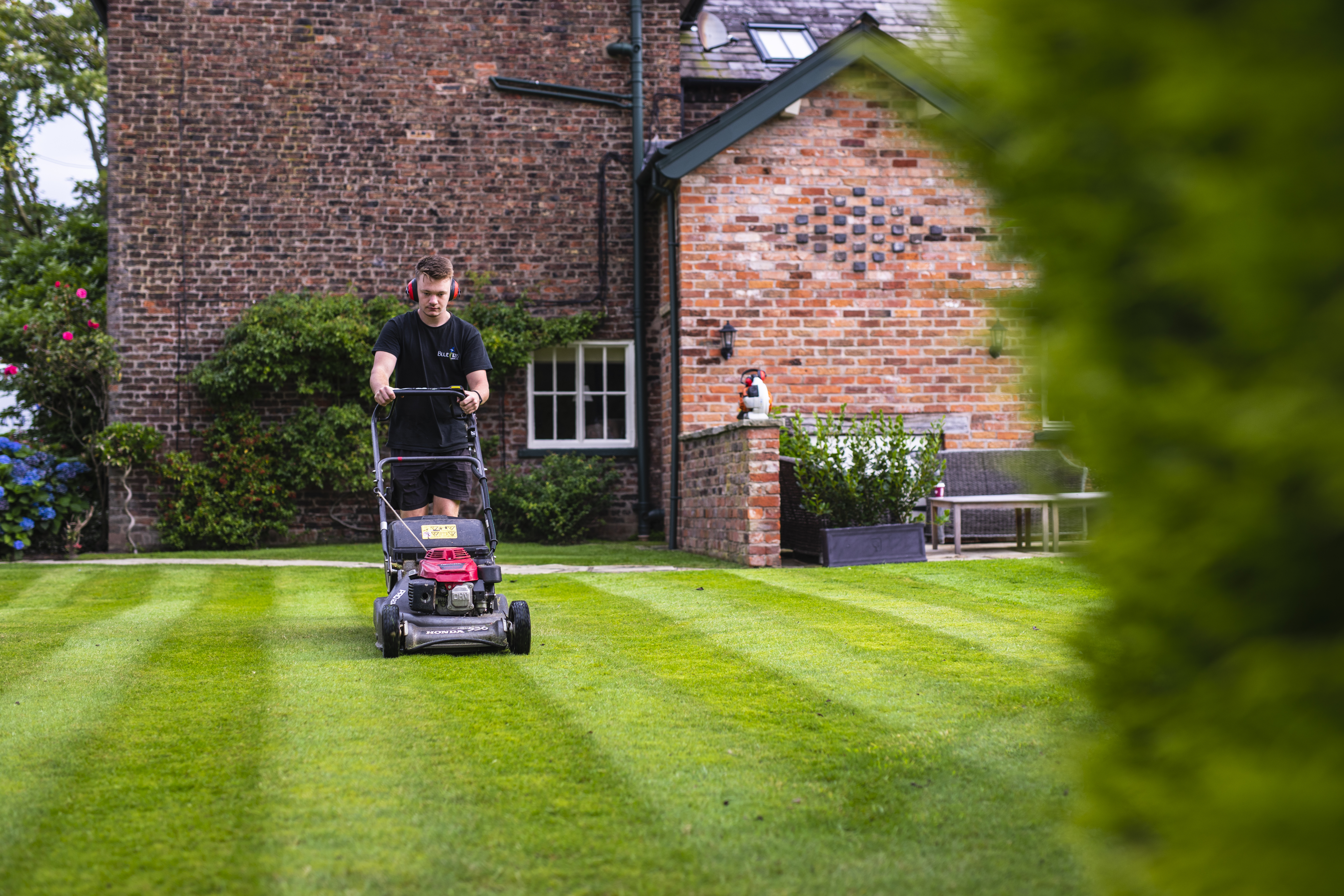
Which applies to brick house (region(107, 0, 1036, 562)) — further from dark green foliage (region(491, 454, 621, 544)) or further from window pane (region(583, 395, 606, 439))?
dark green foliage (region(491, 454, 621, 544))

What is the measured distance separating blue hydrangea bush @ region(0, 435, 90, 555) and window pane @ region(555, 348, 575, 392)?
5.45m

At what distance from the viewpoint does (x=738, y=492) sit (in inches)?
397

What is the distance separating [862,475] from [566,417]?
5903 millimetres

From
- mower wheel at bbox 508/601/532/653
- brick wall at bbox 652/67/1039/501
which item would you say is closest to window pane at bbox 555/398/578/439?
brick wall at bbox 652/67/1039/501

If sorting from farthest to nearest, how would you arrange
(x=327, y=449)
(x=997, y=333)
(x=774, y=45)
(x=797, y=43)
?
(x=797, y=43), (x=774, y=45), (x=327, y=449), (x=997, y=333)

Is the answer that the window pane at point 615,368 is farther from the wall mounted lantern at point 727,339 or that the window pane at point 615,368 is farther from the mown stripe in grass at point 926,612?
the mown stripe in grass at point 926,612

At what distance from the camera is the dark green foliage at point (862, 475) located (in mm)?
9852

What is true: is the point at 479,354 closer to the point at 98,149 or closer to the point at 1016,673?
the point at 1016,673

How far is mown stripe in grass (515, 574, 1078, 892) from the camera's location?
2.56 metres

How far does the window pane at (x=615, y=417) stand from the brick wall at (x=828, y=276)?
91.0 inches

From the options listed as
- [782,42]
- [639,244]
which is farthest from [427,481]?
[782,42]

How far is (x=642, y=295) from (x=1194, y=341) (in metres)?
13.4

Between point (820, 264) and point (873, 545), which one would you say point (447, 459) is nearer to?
point (873, 545)

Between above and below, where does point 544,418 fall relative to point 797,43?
below
